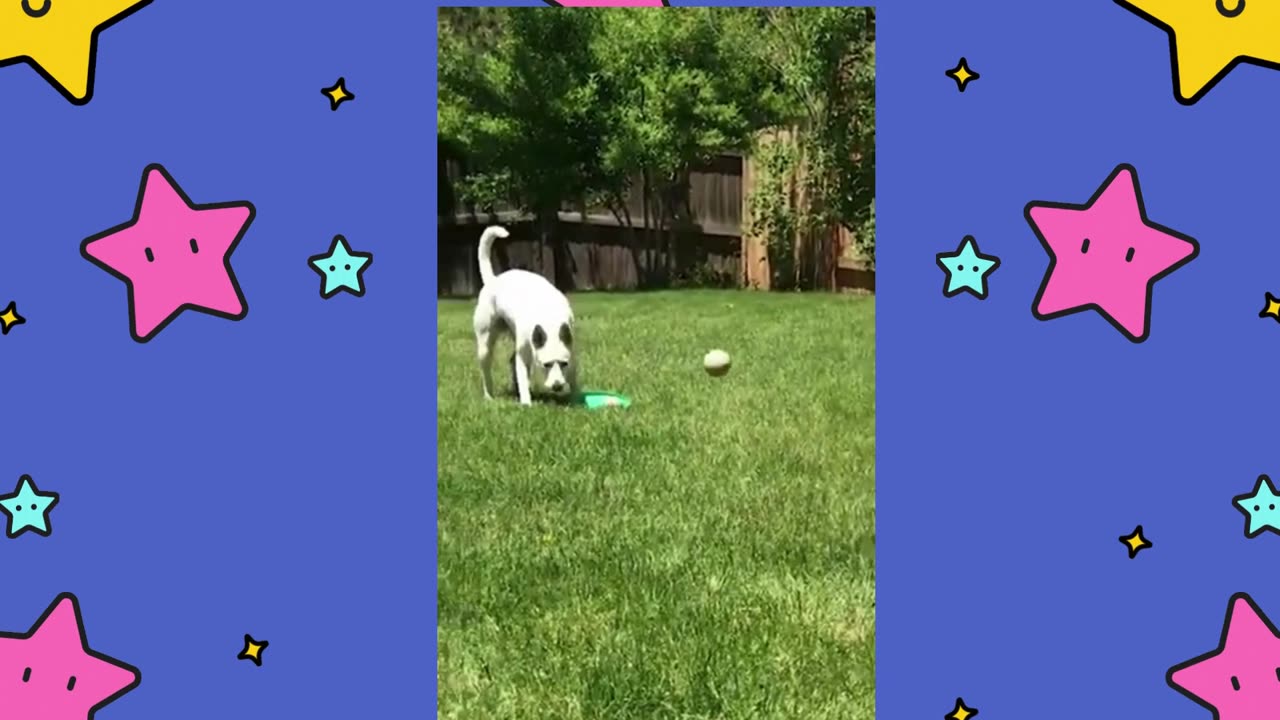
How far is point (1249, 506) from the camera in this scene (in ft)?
5.87

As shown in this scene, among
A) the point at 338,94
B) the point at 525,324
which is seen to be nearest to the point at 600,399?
the point at 525,324

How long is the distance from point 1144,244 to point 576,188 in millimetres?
927

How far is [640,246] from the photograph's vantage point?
1996 mm

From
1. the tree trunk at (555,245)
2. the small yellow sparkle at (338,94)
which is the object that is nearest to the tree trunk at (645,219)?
the tree trunk at (555,245)

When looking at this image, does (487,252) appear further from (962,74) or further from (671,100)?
(962,74)

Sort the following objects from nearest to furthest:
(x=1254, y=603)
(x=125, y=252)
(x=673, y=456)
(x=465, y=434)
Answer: (x=125, y=252)
(x=1254, y=603)
(x=465, y=434)
(x=673, y=456)

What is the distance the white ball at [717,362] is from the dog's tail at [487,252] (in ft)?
1.47

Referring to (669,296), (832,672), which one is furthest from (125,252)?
(832,672)

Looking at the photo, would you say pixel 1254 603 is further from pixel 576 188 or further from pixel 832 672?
pixel 576 188

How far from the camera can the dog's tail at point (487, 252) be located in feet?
6.07

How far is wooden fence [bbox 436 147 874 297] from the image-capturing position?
1.85 meters

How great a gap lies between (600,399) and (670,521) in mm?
261

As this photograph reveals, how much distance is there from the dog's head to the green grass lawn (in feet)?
0.10

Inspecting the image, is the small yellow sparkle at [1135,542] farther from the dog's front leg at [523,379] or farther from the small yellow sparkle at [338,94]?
the small yellow sparkle at [338,94]
